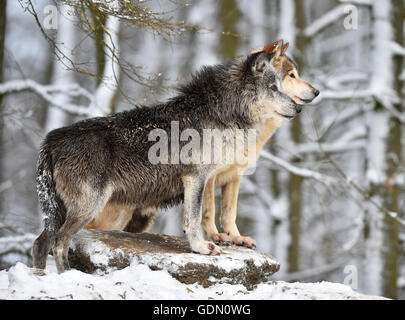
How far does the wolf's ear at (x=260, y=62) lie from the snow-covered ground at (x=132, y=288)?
2372mm

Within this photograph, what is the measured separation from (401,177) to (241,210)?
690 centimetres

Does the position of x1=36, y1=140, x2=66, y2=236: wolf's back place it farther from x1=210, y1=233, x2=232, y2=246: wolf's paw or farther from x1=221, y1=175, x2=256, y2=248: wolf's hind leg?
x1=221, y1=175, x2=256, y2=248: wolf's hind leg

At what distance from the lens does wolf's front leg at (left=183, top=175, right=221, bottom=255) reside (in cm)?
580

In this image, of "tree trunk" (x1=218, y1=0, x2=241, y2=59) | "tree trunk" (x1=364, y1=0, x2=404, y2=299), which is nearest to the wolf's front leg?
"tree trunk" (x1=364, y1=0, x2=404, y2=299)

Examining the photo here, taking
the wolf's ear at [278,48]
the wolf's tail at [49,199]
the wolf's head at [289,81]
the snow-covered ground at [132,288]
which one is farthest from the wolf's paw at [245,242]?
the wolf's ear at [278,48]

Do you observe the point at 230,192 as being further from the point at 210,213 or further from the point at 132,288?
the point at 132,288

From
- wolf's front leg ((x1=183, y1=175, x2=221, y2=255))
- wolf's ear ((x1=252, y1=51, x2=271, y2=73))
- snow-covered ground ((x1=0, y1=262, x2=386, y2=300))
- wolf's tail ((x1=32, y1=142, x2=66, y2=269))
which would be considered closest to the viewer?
snow-covered ground ((x1=0, y1=262, x2=386, y2=300))

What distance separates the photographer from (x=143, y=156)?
5777 millimetres

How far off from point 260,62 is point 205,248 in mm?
2165

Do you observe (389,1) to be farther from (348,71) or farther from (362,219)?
(362,219)

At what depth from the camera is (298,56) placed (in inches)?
524

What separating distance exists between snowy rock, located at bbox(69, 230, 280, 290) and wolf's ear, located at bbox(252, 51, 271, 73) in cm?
208

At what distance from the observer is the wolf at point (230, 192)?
626 centimetres
